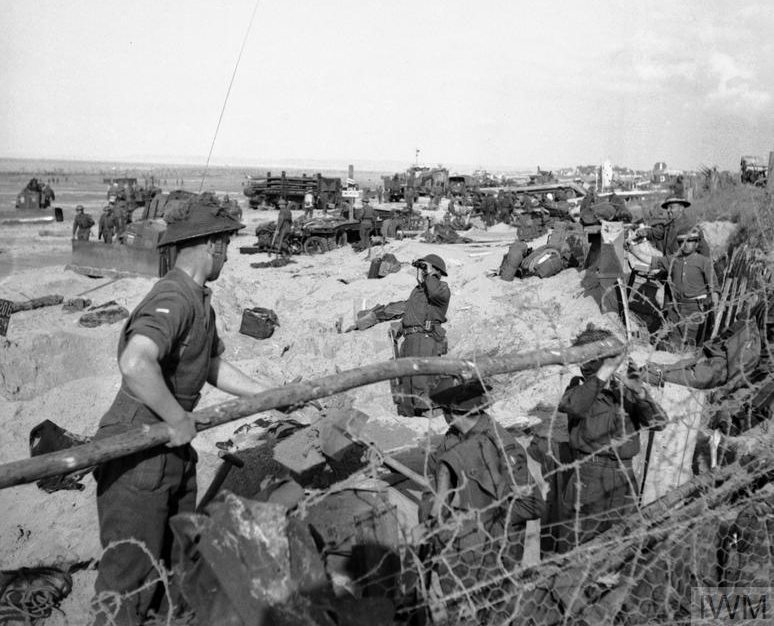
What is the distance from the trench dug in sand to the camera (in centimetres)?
440

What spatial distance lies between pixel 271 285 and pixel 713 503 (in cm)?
1292

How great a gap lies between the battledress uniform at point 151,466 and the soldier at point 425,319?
4.22 m

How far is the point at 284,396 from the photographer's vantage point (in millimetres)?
2164

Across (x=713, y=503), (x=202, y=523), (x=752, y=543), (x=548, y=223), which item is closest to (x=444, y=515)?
(x=713, y=503)

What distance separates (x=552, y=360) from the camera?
2605 millimetres

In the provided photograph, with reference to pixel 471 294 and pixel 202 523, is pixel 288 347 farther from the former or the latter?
pixel 202 523

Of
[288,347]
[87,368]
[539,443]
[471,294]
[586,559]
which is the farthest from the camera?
[471,294]

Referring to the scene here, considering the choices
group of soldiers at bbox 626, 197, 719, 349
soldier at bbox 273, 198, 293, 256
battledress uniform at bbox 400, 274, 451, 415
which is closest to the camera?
battledress uniform at bbox 400, 274, 451, 415

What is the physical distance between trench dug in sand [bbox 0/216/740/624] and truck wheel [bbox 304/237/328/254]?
1.87 m

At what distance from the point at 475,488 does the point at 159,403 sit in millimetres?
1486

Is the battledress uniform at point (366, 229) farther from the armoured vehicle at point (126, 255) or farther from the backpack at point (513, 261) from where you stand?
the backpack at point (513, 261)

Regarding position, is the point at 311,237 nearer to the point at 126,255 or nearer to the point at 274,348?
the point at 126,255

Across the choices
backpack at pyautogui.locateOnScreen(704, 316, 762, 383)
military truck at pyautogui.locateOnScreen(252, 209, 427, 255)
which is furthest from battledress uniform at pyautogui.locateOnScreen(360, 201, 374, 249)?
backpack at pyautogui.locateOnScreen(704, 316, 762, 383)

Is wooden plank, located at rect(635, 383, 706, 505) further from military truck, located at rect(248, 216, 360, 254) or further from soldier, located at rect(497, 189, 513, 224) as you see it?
soldier, located at rect(497, 189, 513, 224)
